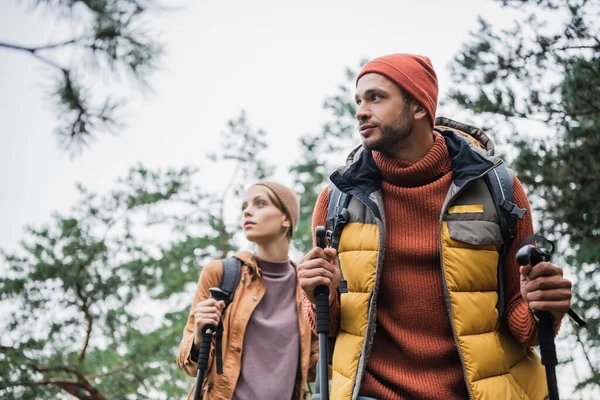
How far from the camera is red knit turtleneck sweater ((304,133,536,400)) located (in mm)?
2434

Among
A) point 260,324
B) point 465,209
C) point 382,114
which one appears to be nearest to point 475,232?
point 465,209

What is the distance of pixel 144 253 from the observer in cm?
1272

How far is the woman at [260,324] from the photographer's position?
3814 mm

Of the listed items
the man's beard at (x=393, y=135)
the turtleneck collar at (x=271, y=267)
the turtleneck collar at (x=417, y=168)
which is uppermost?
the turtleneck collar at (x=271, y=267)

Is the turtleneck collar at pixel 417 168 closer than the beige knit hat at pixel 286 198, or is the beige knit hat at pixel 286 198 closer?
the turtleneck collar at pixel 417 168

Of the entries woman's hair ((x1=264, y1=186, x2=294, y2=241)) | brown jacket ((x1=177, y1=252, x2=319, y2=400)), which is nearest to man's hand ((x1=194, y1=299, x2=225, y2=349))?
brown jacket ((x1=177, y1=252, x2=319, y2=400))

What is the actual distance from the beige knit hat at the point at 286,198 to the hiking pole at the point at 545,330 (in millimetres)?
2862

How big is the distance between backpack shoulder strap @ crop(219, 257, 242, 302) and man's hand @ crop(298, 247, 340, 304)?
1559 millimetres

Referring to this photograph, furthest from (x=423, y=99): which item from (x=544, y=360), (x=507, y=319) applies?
(x=544, y=360)

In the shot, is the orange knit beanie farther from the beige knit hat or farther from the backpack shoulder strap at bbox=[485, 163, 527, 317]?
the beige knit hat

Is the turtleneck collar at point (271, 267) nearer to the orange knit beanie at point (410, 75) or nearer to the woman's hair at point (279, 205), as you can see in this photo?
the woman's hair at point (279, 205)

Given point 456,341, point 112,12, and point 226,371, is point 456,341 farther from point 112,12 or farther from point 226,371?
point 112,12

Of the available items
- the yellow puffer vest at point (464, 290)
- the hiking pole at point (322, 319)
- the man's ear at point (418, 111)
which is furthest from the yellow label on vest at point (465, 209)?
the hiking pole at point (322, 319)

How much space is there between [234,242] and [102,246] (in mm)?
3903
